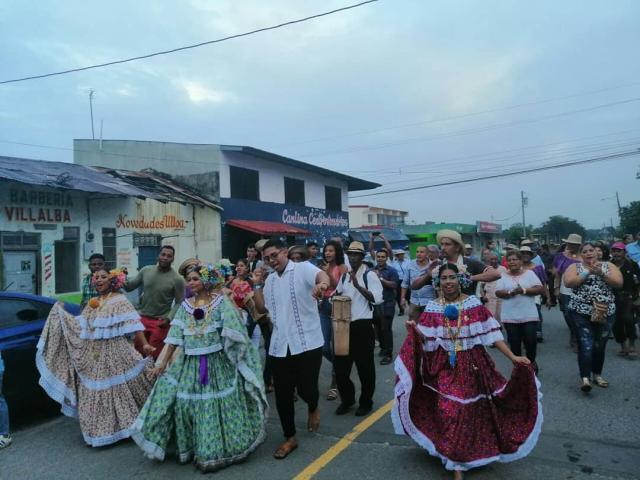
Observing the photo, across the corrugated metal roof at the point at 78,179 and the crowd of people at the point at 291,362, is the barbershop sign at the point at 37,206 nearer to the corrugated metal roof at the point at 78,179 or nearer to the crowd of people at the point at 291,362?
the corrugated metal roof at the point at 78,179

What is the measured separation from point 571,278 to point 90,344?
509 centimetres

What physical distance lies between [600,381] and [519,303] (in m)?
1.19

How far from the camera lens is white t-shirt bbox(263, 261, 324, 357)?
418cm

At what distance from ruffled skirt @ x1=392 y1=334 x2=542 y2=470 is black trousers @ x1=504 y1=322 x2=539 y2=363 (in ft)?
7.88

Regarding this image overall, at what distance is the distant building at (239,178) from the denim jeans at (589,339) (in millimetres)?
13545

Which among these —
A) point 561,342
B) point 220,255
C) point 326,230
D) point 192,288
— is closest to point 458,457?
point 192,288

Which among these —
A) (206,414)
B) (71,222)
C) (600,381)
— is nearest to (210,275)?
(206,414)

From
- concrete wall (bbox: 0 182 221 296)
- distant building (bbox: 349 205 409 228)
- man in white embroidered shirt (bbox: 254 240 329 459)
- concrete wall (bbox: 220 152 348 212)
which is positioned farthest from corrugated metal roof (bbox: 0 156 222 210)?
distant building (bbox: 349 205 409 228)

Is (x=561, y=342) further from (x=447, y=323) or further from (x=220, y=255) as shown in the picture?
(x=220, y=255)

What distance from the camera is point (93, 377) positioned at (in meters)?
4.62

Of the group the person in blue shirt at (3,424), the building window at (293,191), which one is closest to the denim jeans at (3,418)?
the person in blue shirt at (3,424)

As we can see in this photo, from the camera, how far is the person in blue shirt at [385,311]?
7.57 m

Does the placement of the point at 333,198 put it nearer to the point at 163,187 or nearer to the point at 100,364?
the point at 163,187

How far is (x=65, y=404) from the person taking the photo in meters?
4.71
